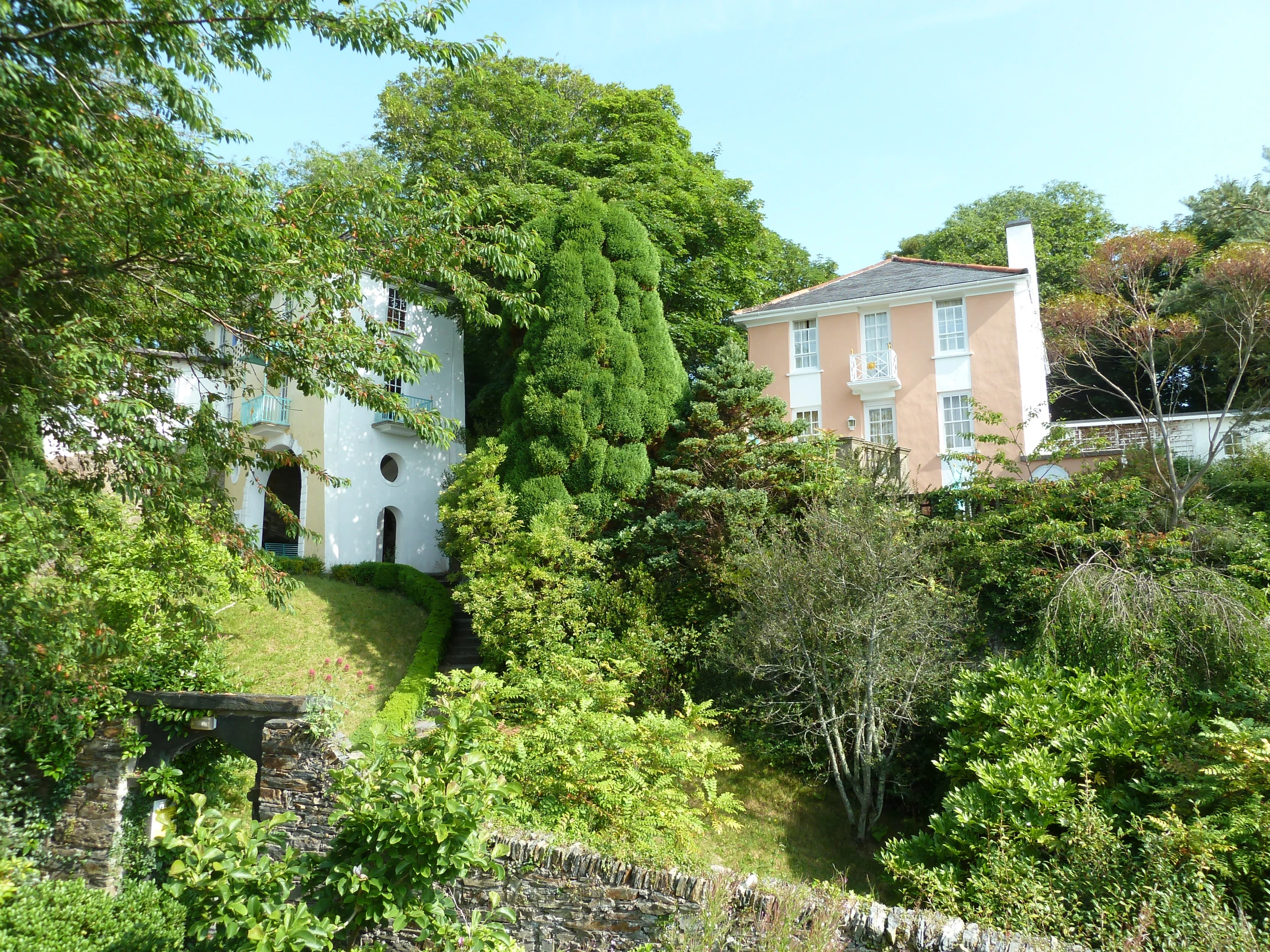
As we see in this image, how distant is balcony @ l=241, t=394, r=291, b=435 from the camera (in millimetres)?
20641

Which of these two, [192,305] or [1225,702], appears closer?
[192,305]

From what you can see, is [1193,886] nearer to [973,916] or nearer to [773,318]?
[973,916]

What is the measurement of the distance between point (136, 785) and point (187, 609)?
272cm

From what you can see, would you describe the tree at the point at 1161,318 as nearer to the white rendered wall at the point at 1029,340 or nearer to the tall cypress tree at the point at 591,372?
the white rendered wall at the point at 1029,340

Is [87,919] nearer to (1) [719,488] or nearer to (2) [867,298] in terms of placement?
(1) [719,488]

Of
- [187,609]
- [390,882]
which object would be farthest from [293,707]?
[390,882]

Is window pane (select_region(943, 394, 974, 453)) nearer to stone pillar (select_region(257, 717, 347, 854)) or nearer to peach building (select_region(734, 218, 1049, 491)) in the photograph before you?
peach building (select_region(734, 218, 1049, 491))

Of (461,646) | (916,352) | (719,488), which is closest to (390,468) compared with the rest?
(461,646)

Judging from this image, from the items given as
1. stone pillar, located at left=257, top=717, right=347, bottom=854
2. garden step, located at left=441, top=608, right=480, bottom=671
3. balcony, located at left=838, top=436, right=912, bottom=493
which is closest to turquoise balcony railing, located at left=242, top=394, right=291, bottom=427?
garden step, located at left=441, top=608, right=480, bottom=671

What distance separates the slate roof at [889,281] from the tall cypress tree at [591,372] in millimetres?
6057

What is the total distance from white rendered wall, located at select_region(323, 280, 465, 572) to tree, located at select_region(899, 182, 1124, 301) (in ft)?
61.3

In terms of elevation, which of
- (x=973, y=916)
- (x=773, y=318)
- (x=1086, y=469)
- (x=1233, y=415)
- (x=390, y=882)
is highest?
(x=773, y=318)

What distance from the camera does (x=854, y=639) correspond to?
10.3 metres

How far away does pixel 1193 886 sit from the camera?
6395 mm
